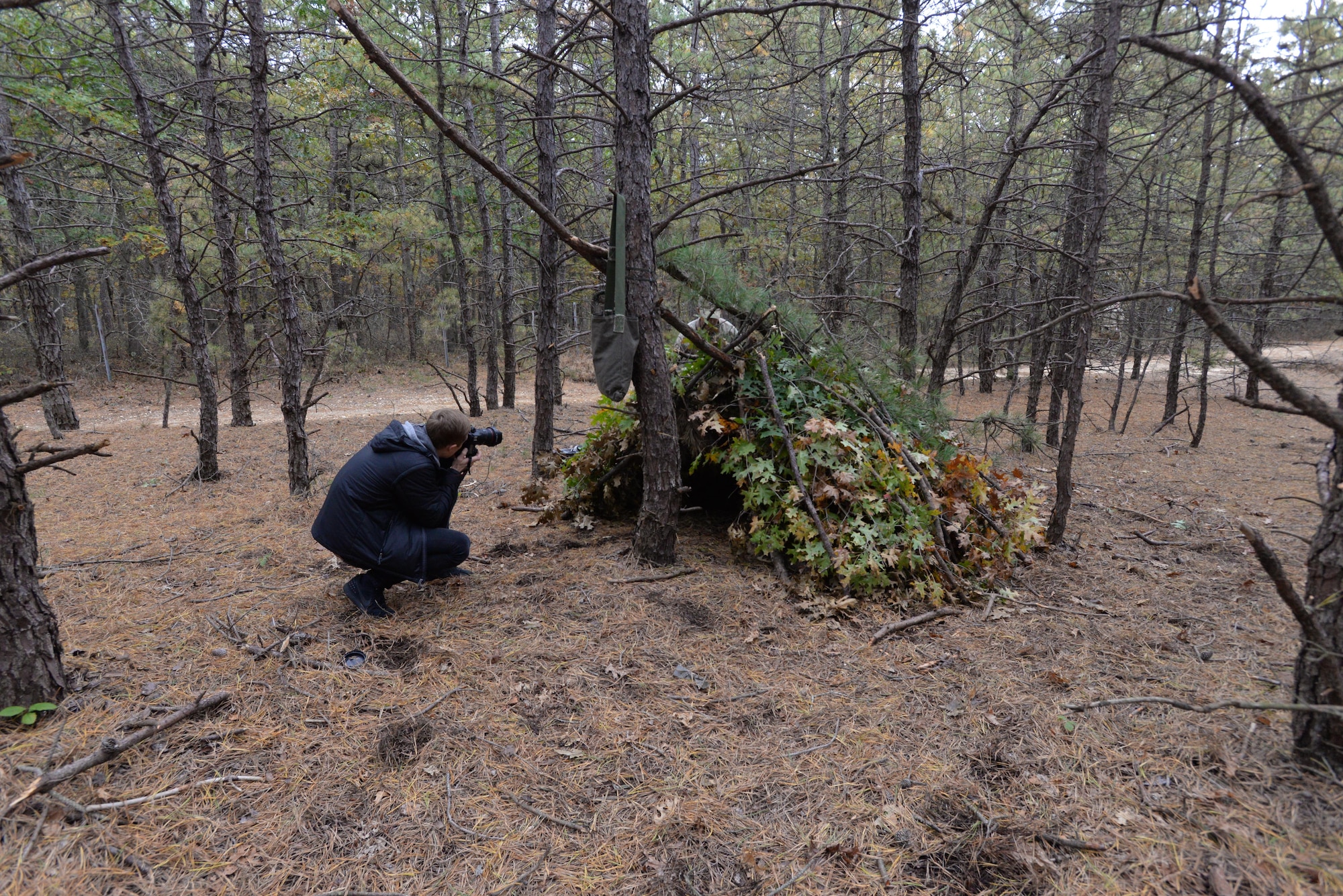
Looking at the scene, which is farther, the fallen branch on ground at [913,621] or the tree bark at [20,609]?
the fallen branch on ground at [913,621]

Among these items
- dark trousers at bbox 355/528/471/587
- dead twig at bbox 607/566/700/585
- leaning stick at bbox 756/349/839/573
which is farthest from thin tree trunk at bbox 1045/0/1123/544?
dark trousers at bbox 355/528/471/587

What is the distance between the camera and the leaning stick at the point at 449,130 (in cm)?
293

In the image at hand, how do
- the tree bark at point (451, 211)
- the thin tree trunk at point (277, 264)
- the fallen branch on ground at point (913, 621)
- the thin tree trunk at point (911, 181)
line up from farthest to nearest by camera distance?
the tree bark at point (451, 211) → the thin tree trunk at point (277, 264) → the thin tree trunk at point (911, 181) → the fallen branch on ground at point (913, 621)

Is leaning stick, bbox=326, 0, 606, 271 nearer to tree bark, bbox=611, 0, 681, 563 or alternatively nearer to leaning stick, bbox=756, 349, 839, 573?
tree bark, bbox=611, 0, 681, 563

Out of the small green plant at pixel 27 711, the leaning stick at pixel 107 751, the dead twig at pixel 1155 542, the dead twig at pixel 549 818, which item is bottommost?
the dead twig at pixel 549 818

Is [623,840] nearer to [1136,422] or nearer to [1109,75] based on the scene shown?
[1109,75]

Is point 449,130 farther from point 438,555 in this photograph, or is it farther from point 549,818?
point 549,818

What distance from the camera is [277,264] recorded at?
6.48 m

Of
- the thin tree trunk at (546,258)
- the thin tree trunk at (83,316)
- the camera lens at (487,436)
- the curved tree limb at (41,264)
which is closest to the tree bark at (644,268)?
the camera lens at (487,436)

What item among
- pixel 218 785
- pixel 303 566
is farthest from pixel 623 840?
pixel 303 566

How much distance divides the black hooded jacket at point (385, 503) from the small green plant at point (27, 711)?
143 cm

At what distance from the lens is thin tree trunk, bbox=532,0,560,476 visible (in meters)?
6.64

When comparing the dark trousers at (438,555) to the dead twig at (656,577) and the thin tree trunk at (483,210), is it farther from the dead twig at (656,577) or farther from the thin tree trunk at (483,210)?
the thin tree trunk at (483,210)

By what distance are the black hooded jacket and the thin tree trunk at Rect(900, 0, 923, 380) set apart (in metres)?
4.10
